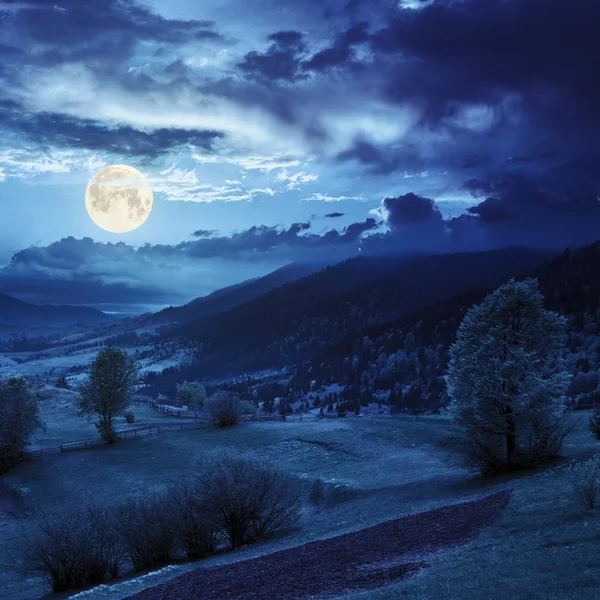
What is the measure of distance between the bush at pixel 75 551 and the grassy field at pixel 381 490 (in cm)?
239

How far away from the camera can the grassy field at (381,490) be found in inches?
784

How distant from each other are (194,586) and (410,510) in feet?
48.5

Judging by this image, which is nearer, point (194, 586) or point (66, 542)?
point (194, 586)

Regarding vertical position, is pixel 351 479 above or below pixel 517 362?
below

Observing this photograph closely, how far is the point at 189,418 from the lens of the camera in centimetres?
10606

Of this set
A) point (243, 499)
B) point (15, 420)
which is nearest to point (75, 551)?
point (243, 499)

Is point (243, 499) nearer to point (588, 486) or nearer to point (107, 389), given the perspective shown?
point (588, 486)

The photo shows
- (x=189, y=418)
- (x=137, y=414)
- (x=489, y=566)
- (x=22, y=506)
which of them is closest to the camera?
(x=489, y=566)

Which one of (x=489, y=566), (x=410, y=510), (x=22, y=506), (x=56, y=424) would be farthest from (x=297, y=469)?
(x=56, y=424)

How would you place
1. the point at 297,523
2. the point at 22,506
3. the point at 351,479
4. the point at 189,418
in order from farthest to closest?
the point at 189,418
the point at 22,506
the point at 351,479
the point at 297,523

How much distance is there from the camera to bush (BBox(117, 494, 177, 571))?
39.9 meters

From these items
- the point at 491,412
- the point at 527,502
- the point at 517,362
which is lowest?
the point at 527,502

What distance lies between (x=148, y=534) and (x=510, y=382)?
28084 millimetres

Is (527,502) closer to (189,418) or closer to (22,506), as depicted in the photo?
(22,506)
